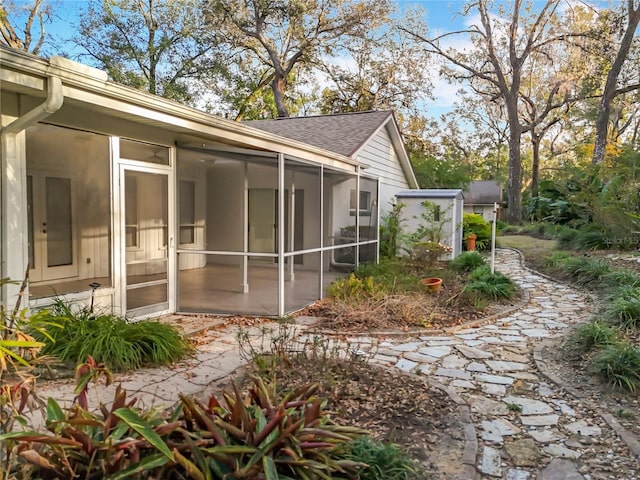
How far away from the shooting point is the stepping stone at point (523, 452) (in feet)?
9.89

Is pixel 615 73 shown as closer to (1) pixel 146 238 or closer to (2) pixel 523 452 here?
(1) pixel 146 238

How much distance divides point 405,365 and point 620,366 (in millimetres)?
2024

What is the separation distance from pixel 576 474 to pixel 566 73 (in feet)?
93.2

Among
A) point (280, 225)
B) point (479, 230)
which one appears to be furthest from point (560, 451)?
point (479, 230)

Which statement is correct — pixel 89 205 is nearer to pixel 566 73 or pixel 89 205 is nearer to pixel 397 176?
pixel 397 176

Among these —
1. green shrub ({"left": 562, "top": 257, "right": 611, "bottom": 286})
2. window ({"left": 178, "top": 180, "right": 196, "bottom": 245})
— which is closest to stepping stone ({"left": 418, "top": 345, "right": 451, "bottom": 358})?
window ({"left": 178, "top": 180, "right": 196, "bottom": 245})

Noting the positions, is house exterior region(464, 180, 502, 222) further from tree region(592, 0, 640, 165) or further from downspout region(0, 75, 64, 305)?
downspout region(0, 75, 64, 305)

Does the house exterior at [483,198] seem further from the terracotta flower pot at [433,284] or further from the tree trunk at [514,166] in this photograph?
the terracotta flower pot at [433,284]

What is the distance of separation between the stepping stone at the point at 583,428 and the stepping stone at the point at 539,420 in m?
0.11

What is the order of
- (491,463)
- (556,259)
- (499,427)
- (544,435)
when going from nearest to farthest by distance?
(491,463) < (544,435) < (499,427) < (556,259)

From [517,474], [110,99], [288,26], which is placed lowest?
[517,474]

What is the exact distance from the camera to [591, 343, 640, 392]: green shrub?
13.8 ft

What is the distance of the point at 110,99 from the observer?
4656 millimetres

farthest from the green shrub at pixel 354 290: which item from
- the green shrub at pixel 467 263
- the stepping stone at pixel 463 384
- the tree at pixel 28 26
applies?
the tree at pixel 28 26
